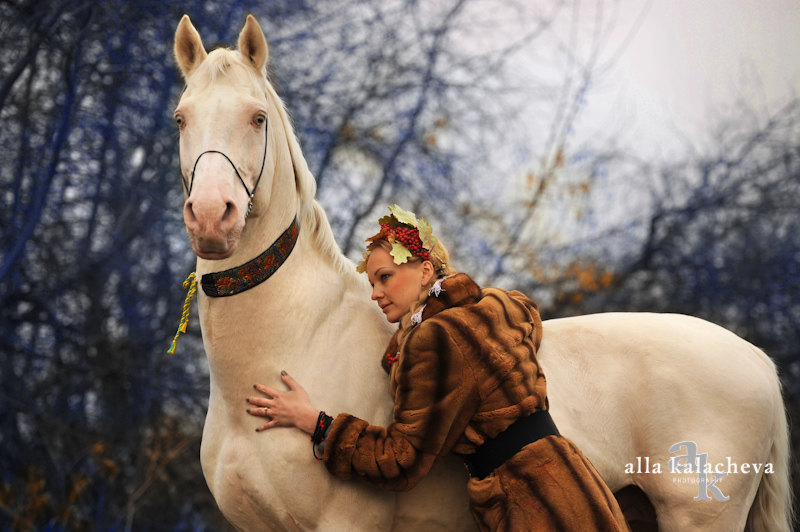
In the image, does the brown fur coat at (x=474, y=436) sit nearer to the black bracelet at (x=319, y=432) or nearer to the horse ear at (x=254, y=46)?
the black bracelet at (x=319, y=432)

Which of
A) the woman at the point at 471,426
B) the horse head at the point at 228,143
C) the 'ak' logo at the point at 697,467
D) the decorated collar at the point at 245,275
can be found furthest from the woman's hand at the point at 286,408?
the 'ak' logo at the point at 697,467

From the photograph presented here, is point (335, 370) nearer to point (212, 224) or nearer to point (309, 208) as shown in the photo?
point (309, 208)

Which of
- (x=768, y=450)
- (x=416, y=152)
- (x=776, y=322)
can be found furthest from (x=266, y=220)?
(x=776, y=322)

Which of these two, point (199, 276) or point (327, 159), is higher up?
point (327, 159)

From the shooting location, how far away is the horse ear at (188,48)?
2240 millimetres

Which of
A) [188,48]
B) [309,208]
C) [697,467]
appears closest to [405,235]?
[309,208]

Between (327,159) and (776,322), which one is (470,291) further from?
(776,322)

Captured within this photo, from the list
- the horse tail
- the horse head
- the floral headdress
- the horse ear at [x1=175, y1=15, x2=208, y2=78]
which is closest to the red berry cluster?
the floral headdress

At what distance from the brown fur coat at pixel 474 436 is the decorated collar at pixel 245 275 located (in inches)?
21.7

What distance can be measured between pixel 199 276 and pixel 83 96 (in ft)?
10.8

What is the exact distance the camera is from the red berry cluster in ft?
→ 7.48

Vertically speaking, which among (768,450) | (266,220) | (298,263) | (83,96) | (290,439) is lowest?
(768,450)

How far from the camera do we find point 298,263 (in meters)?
2.39

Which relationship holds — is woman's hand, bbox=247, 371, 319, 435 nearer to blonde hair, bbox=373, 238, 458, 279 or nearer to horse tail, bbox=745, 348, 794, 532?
blonde hair, bbox=373, 238, 458, 279
